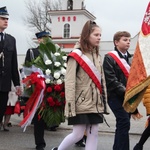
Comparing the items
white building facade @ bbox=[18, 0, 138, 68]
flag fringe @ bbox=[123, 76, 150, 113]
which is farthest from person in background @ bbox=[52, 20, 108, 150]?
white building facade @ bbox=[18, 0, 138, 68]

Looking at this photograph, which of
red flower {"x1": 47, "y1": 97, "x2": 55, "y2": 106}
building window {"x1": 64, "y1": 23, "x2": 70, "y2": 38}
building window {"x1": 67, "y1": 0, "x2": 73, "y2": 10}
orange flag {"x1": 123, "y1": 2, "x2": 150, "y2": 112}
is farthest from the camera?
building window {"x1": 67, "y1": 0, "x2": 73, "y2": 10}

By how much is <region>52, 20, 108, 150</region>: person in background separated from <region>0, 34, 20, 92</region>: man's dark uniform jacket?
151cm

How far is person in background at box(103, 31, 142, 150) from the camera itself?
17.5ft

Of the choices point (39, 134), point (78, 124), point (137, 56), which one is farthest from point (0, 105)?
point (137, 56)

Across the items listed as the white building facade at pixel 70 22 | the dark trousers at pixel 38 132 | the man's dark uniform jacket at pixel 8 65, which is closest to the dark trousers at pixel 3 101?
the man's dark uniform jacket at pixel 8 65

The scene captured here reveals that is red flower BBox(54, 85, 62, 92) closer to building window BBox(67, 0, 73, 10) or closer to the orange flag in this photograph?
the orange flag

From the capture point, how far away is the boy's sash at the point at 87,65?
4766mm

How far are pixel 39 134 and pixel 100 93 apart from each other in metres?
1.58

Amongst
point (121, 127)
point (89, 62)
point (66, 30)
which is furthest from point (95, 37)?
point (66, 30)

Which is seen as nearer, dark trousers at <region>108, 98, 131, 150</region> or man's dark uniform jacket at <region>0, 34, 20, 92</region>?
dark trousers at <region>108, 98, 131, 150</region>

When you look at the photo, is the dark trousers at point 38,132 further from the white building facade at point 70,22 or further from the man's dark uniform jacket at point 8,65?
the white building facade at point 70,22

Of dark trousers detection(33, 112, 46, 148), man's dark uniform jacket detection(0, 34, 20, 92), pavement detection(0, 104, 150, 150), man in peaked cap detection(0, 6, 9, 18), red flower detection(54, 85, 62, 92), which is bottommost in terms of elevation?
pavement detection(0, 104, 150, 150)

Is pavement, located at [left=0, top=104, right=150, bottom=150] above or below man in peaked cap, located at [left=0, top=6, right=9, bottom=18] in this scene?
below

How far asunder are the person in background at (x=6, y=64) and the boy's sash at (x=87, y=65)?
1527 millimetres
